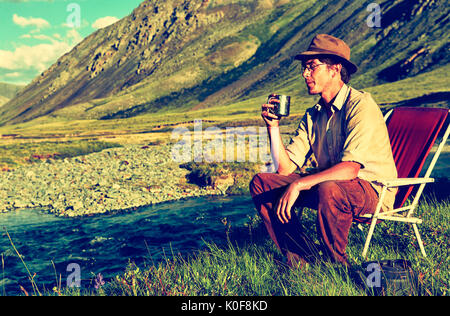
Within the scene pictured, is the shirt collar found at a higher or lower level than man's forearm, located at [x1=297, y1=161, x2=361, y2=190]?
higher

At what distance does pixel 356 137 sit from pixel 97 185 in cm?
1463

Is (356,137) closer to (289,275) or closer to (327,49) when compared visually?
(327,49)

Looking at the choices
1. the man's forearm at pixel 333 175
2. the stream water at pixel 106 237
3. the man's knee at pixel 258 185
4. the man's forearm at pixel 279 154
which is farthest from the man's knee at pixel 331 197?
the stream water at pixel 106 237

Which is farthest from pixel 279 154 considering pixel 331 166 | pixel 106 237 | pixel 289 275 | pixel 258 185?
pixel 106 237

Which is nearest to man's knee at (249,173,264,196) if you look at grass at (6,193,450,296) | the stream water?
grass at (6,193,450,296)

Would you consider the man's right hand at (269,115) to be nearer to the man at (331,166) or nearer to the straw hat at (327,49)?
the man at (331,166)

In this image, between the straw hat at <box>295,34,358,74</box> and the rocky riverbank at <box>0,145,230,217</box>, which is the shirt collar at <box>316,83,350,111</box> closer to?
the straw hat at <box>295,34,358,74</box>

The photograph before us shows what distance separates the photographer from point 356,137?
4.21 meters

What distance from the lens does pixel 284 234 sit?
4688 millimetres

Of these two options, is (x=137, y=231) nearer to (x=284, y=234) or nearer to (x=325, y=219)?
(x=284, y=234)

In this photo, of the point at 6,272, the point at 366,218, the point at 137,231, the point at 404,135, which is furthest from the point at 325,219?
the point at 137,231

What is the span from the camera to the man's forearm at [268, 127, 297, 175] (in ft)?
15.9

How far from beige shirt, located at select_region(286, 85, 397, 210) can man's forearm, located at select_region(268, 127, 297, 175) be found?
15.0 inches

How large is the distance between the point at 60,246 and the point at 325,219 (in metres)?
8.39
